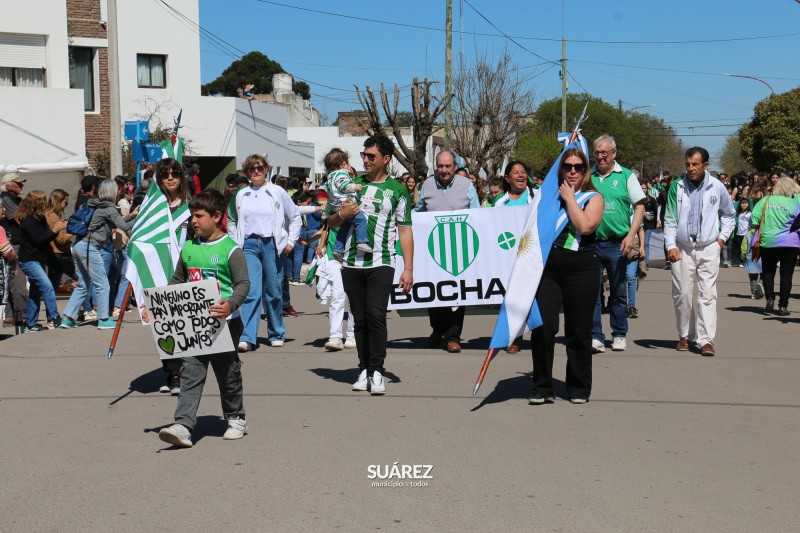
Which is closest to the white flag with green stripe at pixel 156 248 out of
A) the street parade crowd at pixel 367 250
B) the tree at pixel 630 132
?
the street parade crowd at pixel 367 250

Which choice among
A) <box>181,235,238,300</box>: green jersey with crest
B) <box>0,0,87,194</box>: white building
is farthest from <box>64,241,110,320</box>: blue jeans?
<box>0,0,87,194</box>: white building

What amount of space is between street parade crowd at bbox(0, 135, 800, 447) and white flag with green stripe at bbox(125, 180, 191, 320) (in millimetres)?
45

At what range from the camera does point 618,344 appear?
10391mm

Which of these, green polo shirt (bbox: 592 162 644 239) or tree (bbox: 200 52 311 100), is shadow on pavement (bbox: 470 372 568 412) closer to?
green polo shirt (bbox: 592 162 644 239)

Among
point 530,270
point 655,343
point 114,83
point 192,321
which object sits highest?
point 114,83

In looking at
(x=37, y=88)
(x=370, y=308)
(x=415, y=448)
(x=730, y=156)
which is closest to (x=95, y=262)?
(x=370, y=308)

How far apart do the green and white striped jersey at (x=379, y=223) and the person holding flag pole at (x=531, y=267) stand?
1.08 meters

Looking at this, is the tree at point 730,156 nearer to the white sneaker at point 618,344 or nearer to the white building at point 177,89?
the white building at point 177,89

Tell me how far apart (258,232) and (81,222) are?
333cm

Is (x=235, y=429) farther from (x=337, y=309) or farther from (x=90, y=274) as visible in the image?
(x=90, y=274)

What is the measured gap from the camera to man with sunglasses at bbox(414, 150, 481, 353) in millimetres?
10539

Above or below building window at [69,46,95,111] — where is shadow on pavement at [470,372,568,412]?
below

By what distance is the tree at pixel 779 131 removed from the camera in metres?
50.3

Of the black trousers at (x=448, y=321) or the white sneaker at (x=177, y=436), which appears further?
the black trousers at (x=448, y=321)
